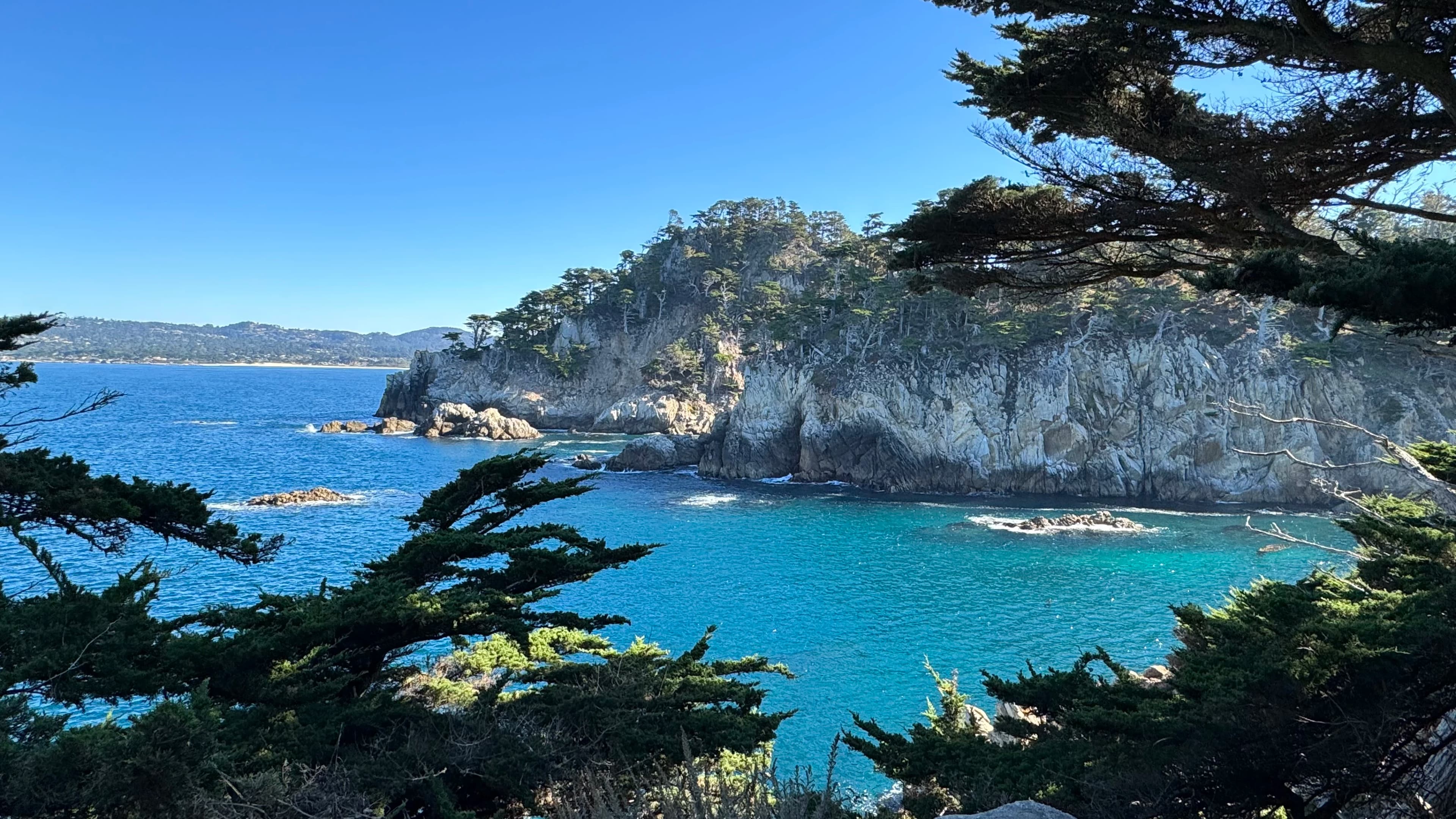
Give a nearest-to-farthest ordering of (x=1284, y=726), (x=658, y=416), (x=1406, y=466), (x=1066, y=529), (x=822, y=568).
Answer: (x=1284, y=726)
(x=1406, y=466)
(x=822, y=568)
(x=1066, y=529)
(x=658, y=416)

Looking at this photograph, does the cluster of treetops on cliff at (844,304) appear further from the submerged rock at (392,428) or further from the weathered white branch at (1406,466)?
the submerged rock at (392,428)

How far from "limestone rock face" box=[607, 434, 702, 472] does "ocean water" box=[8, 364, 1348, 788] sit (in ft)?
6.76

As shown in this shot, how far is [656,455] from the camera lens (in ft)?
157

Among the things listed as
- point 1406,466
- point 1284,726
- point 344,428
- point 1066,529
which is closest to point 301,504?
point 344,428

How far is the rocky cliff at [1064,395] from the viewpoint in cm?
3734

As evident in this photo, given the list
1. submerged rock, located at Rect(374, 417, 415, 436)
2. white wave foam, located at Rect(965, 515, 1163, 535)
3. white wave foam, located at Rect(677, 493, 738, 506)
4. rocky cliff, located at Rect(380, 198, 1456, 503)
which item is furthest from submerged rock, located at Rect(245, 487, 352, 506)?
white wave foam, located at Rect(965, 515, 1163, 535)

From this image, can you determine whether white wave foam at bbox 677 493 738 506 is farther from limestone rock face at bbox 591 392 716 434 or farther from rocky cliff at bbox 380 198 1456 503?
limestone rock face at bbox 591 392 716 434

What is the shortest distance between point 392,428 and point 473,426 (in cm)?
929

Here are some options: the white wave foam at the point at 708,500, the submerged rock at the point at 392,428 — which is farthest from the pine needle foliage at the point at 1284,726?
the submerged rock at the point at 392,428

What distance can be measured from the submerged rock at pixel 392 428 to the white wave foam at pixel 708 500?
3590cm

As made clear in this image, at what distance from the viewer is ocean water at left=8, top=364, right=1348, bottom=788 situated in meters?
18.7

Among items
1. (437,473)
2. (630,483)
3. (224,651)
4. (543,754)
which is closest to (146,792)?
(224,651)

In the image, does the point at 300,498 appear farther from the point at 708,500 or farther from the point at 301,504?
the point at 708,500

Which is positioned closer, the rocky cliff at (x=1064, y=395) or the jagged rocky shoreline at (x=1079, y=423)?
the jagged rocky shoreline at (x=1079, y=423)
